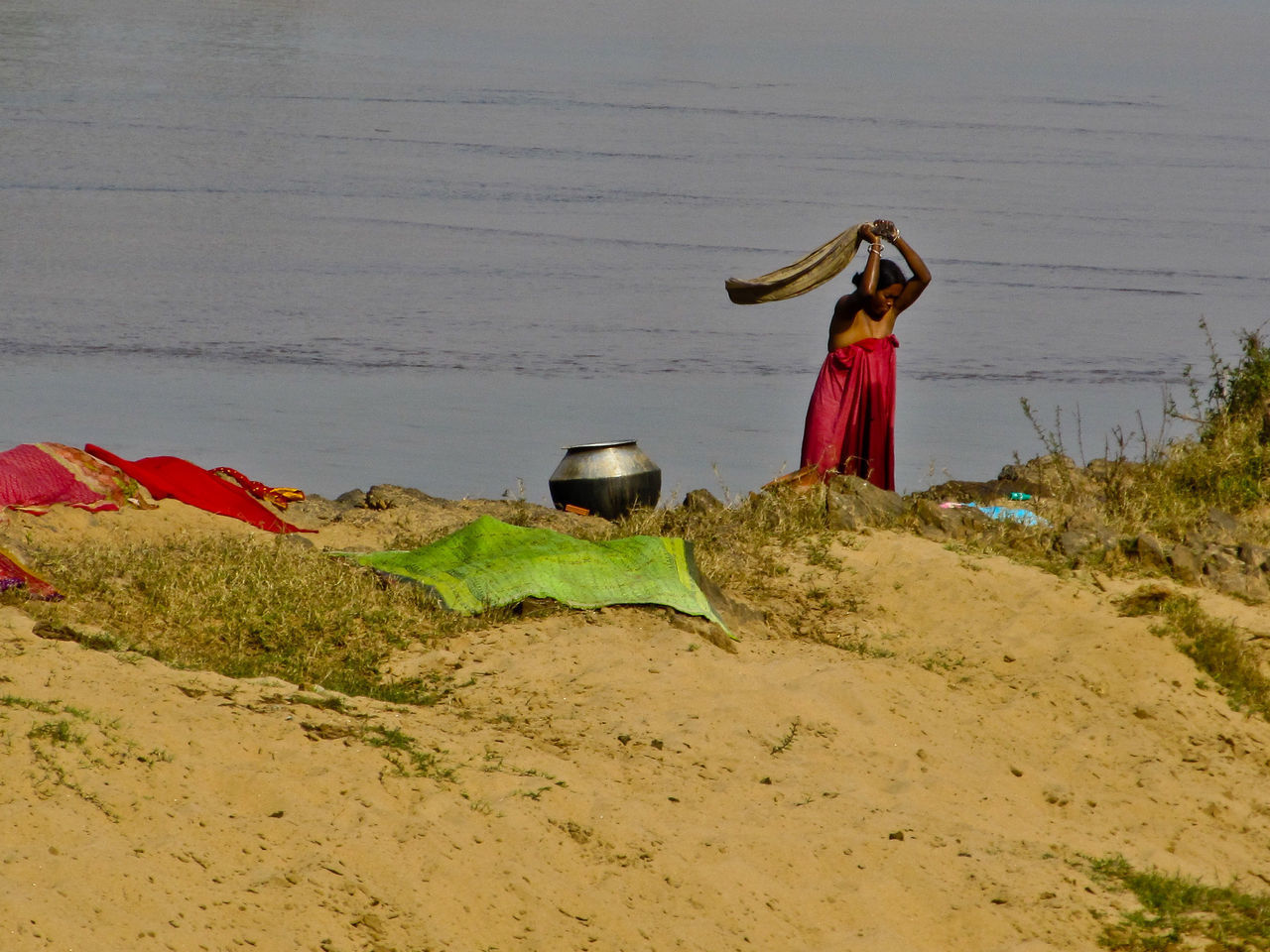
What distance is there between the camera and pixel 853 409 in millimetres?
8250

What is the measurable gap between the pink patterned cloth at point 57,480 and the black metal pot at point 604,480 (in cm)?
217

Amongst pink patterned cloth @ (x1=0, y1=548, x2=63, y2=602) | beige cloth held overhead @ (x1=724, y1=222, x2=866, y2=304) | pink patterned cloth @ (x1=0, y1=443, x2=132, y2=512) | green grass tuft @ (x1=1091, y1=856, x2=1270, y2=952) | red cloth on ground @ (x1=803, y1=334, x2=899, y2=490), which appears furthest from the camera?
beige cloth held overhead @ (x1=724, y1=222, x2=866, y2=304)

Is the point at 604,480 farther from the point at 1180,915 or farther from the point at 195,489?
the point at 1180,915

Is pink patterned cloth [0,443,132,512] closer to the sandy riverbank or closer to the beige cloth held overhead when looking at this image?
the sandy riverbank

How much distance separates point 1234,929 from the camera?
14.0ft

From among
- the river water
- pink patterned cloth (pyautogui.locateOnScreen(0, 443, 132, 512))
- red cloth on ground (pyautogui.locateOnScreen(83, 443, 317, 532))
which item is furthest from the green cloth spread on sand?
the river water

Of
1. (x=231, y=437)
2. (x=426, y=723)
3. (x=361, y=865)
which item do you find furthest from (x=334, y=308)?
(x=361, y=865)

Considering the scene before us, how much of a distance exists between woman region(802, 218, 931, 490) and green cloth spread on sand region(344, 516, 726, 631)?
2.12 meters

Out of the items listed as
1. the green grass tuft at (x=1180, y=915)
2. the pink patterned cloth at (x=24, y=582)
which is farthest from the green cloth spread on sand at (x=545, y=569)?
the green grass tuft at (x=1180, y=915)

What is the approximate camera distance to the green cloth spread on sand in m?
5.97

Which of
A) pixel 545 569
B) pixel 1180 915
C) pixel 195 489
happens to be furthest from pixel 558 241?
pixel 1180 915

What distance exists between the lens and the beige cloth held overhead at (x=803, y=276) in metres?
8.34

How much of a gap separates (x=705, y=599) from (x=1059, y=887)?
6.62ft

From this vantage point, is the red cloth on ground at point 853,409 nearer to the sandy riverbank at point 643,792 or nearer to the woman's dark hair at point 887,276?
the woman's dark hair at point 887,276
